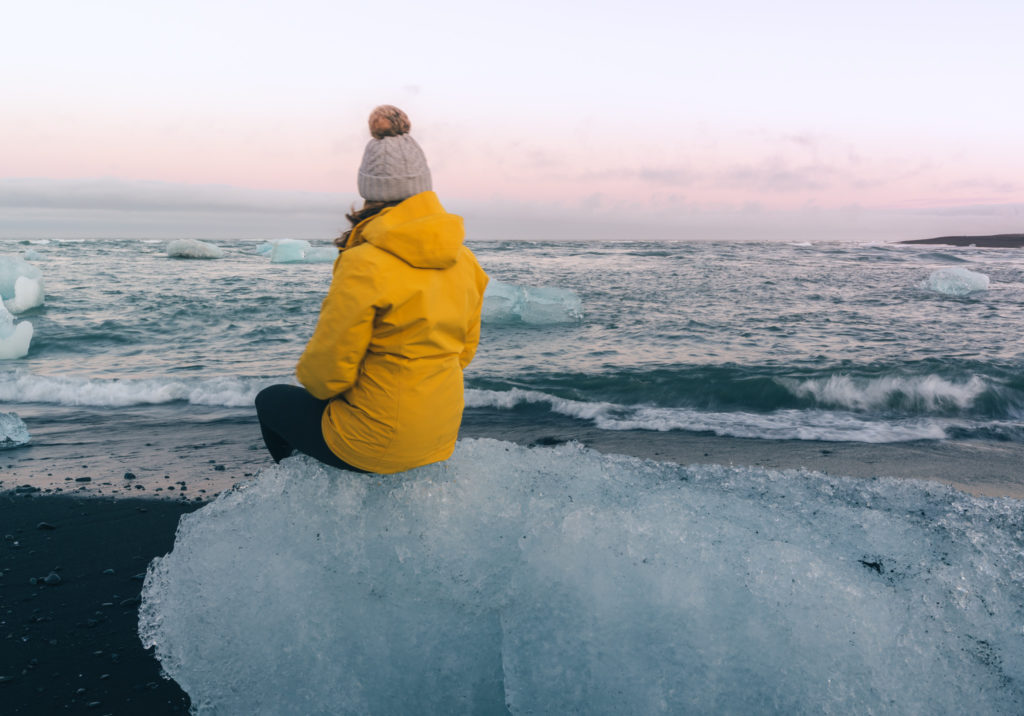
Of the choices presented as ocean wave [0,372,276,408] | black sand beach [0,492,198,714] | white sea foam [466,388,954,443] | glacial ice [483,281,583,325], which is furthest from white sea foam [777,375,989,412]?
black sand beach [0,492,198,714]

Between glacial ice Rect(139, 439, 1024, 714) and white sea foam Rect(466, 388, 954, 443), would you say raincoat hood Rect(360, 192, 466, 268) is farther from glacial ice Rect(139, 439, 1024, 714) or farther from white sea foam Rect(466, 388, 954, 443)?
white sea foam Rect(466, 388, 954, 443)

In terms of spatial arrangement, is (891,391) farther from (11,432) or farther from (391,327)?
(11,432)

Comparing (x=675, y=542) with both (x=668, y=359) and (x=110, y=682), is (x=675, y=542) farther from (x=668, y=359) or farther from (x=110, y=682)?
(x=668, y=359)

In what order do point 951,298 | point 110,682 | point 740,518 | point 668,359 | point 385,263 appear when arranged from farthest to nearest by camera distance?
1. point 951,298
2. point 668,359
3. point 740,518
4. point 110,682
5. point 385,263

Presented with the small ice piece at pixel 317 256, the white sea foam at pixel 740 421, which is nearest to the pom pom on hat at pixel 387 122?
the white sea foam at pixel 740 421

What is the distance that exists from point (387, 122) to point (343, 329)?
34.7 inches

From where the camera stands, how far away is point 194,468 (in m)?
4.98

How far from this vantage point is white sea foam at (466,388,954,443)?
→ 626 centimetres

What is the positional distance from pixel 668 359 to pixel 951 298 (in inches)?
442

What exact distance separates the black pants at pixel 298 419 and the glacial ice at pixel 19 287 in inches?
526

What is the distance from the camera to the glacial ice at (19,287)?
13180 millimetres

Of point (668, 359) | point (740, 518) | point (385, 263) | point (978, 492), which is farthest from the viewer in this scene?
point (668, 359)

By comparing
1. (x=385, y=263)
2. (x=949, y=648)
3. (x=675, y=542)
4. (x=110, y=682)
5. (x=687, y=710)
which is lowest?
(x=110, y=682)

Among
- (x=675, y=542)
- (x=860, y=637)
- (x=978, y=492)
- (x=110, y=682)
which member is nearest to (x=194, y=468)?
(x=110, y=682)
